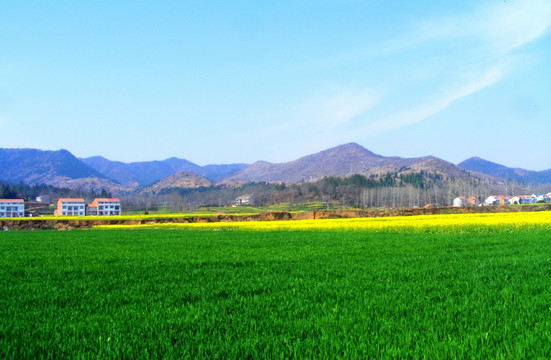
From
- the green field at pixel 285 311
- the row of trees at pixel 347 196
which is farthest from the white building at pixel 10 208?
the green field at pixel 285 311

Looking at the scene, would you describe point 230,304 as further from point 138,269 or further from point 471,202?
point 471,202

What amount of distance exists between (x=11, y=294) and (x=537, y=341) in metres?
9.98

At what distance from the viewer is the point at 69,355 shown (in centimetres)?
491

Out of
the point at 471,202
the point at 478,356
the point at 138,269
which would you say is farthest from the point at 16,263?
the point at 471,202

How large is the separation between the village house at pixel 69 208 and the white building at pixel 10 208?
34.1 ft

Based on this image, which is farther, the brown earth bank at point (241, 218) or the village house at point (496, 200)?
the village house at point (496, 200)

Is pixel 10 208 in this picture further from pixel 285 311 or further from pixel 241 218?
pixel 285 311

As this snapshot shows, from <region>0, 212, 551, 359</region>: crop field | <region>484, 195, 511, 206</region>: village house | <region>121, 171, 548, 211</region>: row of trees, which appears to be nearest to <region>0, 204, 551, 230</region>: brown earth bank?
<region>0, 212, 551, 359</region>: crop field

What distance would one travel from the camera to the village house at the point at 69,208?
134750 mm

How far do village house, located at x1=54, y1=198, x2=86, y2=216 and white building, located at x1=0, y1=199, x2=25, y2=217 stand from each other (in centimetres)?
1038

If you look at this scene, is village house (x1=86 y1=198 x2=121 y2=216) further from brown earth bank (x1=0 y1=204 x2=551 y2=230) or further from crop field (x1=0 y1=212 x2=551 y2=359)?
crop field (x1=0 y1=212 x2=551 y2=359)

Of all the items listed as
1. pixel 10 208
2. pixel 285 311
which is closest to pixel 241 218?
pixel 285 311

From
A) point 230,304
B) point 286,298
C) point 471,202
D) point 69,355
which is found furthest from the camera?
point 471,202

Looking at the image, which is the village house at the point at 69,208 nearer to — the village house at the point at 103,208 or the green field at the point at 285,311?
the village house at the point at 103,208
